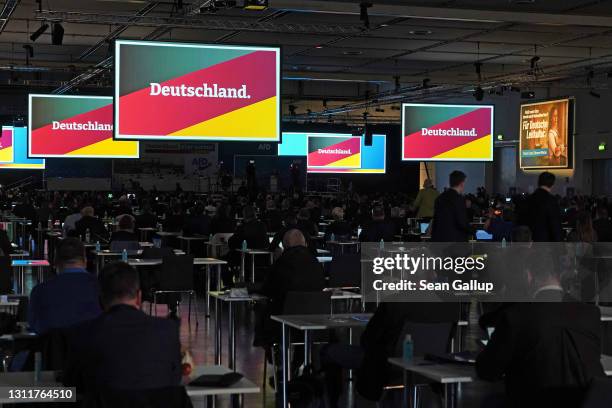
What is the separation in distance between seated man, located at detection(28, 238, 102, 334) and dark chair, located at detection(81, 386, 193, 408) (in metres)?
1.61

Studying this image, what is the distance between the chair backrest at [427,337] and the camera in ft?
18.8

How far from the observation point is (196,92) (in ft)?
35.9

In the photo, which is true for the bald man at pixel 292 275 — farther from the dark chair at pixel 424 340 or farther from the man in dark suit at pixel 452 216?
the man in dark suit at pixel 452 216

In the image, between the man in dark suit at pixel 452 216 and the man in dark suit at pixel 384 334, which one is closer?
the man in dark suit at pixel 384 334

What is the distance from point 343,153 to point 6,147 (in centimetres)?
967

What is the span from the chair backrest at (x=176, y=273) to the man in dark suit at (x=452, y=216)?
8.90 ft

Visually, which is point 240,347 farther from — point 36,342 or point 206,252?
point 206,252

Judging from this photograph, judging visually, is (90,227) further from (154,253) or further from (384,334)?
(384,334)

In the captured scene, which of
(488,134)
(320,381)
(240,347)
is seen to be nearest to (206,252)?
(488,134)

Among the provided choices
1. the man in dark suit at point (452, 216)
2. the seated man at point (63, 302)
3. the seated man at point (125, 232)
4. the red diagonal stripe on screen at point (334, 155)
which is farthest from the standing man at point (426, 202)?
the seated man at point (63, 302)

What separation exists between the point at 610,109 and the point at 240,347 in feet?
67.2

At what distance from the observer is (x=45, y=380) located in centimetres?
430

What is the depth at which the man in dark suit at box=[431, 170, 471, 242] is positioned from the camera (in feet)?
32.2

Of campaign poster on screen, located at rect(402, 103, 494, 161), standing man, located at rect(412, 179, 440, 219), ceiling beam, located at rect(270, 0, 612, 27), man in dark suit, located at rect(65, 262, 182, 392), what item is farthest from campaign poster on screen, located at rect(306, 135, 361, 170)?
man in dark suit, located at rect(65, 262, 182, 392)
